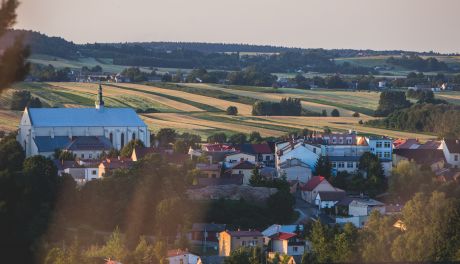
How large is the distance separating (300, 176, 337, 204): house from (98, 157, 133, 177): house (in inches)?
182

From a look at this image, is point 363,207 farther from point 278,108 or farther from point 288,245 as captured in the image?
point 278,108

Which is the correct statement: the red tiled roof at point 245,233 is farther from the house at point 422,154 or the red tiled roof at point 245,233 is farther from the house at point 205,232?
the house at point 422,154

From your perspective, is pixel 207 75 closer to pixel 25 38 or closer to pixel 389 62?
pixel 389 62

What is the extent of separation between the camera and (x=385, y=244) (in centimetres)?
2312

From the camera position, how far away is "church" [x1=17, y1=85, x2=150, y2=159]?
131ft

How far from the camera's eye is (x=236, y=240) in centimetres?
2603

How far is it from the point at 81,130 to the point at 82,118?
3.57 ft

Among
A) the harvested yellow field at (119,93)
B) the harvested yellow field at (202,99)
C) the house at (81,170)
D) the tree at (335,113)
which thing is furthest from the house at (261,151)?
the harvested yellow field at (119,93)

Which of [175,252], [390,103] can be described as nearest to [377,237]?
[175,252]

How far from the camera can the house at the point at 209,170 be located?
3335 cm

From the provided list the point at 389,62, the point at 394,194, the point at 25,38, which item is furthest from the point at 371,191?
the point at 389,62

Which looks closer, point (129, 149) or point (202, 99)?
point (129, 149)

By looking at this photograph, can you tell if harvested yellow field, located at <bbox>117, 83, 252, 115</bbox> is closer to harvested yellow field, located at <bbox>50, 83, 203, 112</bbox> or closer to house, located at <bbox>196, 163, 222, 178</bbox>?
harvested yellow field, located at <bbox>50, 83, 203, 112</bbox>

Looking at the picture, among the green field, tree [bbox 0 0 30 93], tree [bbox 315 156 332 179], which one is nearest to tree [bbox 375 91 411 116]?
the green field
